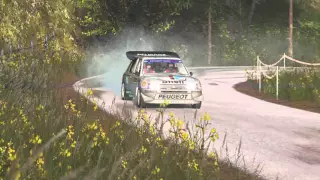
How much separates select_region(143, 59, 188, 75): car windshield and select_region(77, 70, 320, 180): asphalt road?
126 centimetres

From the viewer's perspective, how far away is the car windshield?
1681 cm

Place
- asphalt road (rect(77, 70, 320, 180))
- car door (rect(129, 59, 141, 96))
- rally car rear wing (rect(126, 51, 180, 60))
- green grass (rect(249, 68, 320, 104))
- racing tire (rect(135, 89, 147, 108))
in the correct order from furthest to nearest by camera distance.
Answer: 1. green grass (rect(249, 68, 320, 104))
2. rally car rear wing (rect(126, 51, 180, 60))
3. car door (rect(129, 59, 141, 96))
4. racing tire (rect(135, 89, 147, 108))
5. asphalt road (rect(77, 70, 320, 180))

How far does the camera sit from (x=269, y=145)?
995 cm

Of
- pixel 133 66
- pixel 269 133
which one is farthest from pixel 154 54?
pixel 269 133

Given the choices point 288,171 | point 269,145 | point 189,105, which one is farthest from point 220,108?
point 288,171

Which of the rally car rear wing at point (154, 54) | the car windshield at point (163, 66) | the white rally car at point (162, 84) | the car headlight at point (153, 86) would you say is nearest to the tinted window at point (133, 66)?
the rally car rear wing at point (154, 54)

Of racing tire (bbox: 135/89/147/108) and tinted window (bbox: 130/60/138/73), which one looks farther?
tinted window (bbox: 130/60/138/73)

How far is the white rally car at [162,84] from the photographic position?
15438 mm

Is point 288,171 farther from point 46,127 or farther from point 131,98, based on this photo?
point 131,98

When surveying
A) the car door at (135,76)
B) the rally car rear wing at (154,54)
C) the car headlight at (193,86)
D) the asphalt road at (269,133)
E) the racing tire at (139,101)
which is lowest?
the asphalt road at (269,133)

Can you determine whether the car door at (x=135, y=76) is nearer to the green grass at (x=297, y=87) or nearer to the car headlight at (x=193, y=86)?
the car headlight at (x=193, y=86)

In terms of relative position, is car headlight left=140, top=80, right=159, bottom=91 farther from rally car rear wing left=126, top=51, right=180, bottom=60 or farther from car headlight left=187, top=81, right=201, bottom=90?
rally car rear wing left=126, top=51, right=180, bottom=60

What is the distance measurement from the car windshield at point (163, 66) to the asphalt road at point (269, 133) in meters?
1.26

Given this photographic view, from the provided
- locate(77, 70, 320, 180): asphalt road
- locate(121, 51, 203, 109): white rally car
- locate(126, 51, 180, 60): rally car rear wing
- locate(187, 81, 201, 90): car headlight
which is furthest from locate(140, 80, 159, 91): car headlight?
locate(126, 51, 180, 60): rally car rear wing
